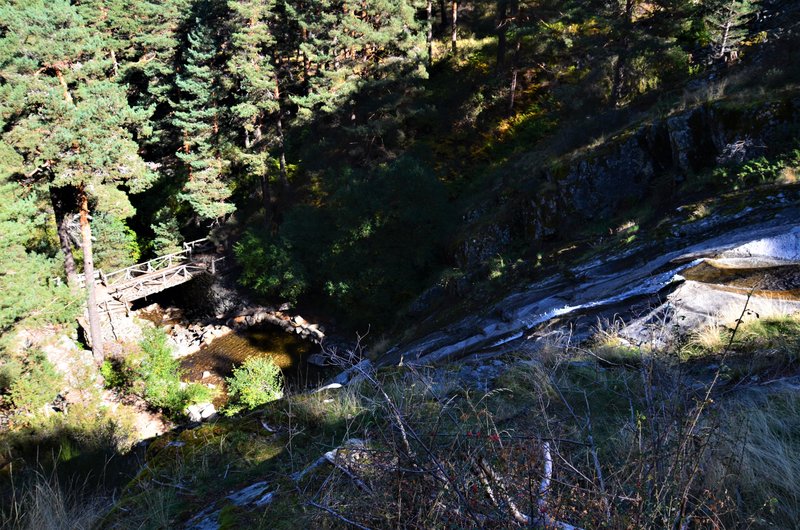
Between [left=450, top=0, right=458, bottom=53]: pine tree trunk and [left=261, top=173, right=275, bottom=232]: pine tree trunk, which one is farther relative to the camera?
[left=450, top=0, right=458, bottom=53]: pine tree trunk

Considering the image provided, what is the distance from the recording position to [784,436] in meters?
2.51

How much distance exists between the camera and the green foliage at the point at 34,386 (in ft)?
42.9

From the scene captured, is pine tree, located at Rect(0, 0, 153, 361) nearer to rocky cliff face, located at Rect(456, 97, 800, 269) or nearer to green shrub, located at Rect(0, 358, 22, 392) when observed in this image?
green shrub, located at Rect(0, 358, 22, 392)

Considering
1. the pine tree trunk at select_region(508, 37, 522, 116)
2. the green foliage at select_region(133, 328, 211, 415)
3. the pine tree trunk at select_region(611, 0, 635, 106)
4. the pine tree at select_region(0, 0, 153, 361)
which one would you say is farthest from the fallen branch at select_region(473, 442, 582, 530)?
the pine tree trunk at select_region(508, 37, 522, 116)

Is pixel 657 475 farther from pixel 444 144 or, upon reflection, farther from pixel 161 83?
pixel 161 83

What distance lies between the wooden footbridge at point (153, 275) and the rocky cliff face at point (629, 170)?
1372 cm

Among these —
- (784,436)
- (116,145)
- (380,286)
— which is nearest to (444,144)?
(380,286)

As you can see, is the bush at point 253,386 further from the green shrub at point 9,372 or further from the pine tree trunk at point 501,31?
the pine tree trunk at point 501,31

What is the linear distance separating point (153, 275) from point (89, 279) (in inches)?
204

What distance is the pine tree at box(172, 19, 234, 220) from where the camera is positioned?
2231 centimetres

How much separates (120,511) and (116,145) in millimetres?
15155

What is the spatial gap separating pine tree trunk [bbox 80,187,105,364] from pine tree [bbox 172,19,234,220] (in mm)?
6299

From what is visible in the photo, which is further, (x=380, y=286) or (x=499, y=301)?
(x=380, y=286)

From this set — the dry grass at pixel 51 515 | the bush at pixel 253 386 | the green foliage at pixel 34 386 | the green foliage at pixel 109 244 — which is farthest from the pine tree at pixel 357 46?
the dry grass at pixel 51 515
